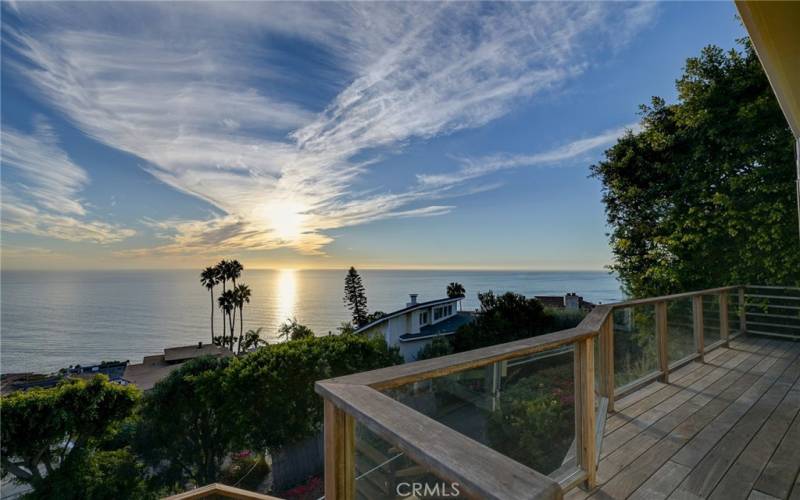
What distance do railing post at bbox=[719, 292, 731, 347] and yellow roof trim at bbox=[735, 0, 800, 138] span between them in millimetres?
3957

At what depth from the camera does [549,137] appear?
577 inches

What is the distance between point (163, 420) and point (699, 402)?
40.5 feet

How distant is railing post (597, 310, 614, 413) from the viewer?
9.50ft

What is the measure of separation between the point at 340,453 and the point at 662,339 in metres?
4.03

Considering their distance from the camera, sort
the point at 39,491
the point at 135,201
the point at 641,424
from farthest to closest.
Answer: the point at 135,201 < the point at 39,491 < the point at 641,424

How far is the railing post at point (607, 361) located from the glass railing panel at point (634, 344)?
0.09m

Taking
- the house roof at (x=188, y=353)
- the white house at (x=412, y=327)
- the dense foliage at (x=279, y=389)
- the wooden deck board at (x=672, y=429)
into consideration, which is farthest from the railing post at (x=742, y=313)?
the house roof at (x=188, y=353)

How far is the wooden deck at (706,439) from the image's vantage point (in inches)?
80.6

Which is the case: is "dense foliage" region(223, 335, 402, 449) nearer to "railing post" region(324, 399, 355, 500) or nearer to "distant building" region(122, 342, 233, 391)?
"railing post" region(324, 399, 355, 500)

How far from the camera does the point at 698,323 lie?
4.39 m

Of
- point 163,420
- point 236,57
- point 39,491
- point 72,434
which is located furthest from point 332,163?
point 39,491

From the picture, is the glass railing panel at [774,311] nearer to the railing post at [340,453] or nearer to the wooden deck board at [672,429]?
the wooden deck board at [672,429]

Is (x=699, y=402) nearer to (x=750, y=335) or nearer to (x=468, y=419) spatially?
(x=468, y=419)

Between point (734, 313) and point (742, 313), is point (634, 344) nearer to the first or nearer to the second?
point (734, 313)
